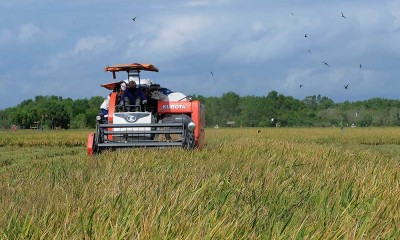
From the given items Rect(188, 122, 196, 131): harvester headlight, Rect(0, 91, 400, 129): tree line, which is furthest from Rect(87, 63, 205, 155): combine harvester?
Rect(0, 91, 400, 129): tree line

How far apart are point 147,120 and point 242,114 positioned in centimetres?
10296

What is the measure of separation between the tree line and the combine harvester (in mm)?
83905

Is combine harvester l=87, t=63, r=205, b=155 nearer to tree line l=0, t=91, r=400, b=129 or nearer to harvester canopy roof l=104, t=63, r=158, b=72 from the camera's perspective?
harvester canopy roof l=104, t=63, r=158, b=72

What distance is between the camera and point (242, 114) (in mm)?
115500

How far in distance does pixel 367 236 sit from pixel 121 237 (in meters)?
1.57

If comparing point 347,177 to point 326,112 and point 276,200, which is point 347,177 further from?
point 326,112

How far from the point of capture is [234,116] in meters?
111

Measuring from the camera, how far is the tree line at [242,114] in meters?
106

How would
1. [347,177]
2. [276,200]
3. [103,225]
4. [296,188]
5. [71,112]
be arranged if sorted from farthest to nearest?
1. [71,112]
2. [347,177]
3. [296,188]
4. [276,200]
5. [103,225]

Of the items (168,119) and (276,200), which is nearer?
(276,200)

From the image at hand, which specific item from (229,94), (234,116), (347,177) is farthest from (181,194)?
(229,94)

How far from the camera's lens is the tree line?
106 meters

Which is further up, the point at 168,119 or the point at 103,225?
the point at 168,119

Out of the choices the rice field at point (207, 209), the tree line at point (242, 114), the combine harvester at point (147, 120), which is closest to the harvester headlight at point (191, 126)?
the combine harvester at point (147, 120)
